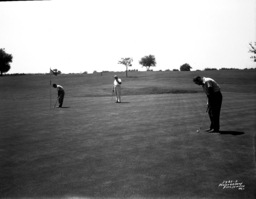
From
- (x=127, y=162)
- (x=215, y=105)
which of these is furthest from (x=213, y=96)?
(x=127, y=162)

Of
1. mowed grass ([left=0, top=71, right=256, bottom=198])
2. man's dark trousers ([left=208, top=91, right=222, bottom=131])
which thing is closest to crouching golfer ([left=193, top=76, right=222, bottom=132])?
man's dark trousers ([left=208, top=91, right=222, bottom=131])

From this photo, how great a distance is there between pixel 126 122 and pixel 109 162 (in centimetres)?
594

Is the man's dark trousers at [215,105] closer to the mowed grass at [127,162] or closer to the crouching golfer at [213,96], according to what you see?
the crouching golfer at [213,96]

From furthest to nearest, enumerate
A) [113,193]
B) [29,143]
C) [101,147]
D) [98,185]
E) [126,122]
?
[126,122] → [29,143] → [101,147] → [98,185] → [113,193]

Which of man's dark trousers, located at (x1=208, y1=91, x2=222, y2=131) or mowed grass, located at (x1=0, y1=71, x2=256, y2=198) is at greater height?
man's dark trousers, located at (x1=208, y1=91, x2=222, y2=131)

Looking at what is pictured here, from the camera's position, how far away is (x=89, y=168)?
578 centimetres

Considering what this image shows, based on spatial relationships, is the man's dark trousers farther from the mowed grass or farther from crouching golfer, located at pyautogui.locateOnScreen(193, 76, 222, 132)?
the mowed grass

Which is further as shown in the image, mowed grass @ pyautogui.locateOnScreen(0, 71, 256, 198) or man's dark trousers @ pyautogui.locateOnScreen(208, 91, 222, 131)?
man's dark trousers @ pyautogui.locateOnScreen(208, 91, 222, 131)

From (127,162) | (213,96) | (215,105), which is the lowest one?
(127,162)

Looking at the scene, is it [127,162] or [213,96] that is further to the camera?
[213,96]

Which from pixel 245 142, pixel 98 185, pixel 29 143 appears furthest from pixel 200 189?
pixel 29 143

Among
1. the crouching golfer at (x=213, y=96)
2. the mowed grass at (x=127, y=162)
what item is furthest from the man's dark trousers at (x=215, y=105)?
the mowed grass at (x=127, y=162)

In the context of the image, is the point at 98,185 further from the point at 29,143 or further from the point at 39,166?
the point at 29,143

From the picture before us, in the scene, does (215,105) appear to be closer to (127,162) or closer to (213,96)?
(213,96)
